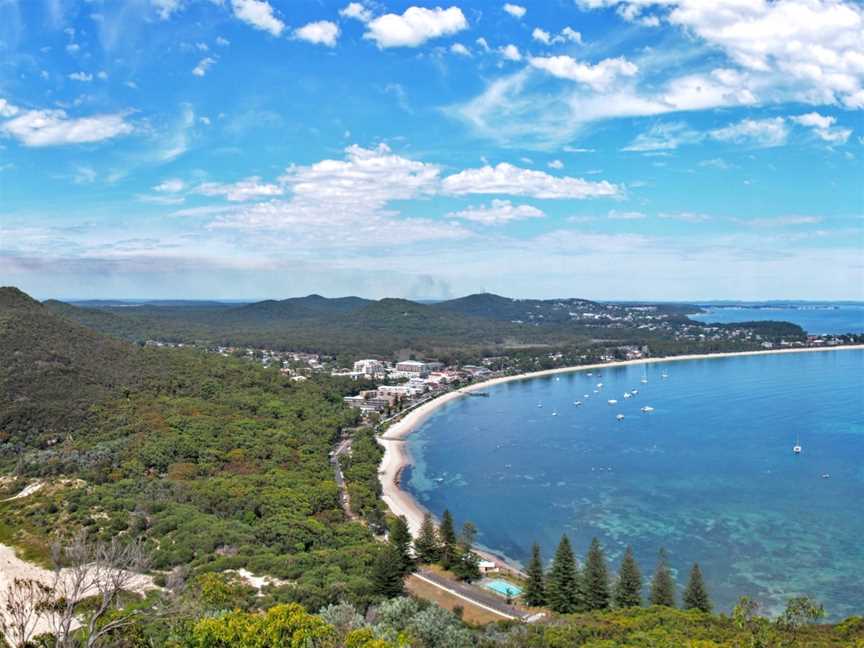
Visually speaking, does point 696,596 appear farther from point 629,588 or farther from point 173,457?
point 173,457

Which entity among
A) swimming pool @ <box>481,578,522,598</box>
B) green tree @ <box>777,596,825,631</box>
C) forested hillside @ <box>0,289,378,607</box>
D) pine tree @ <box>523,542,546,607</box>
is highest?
forested hillside @ <box>0,289,378,607</box>

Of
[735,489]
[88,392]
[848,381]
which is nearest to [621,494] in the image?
[735,489]

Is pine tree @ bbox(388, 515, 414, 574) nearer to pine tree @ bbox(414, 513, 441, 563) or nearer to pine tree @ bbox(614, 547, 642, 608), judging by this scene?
pine tree @ bbox(414, 513, 441, 563)

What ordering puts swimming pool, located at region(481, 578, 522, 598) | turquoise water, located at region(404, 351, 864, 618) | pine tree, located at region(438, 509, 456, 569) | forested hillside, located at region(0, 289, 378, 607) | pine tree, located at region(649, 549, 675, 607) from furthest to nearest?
turquoise water, located at region(404, 351, 864, 618) → pine tree, located at region(438, 509, 456, 569) → forested hillside, located at region(0, 289, 378, 607) → swimming pool, located at region(481, 578, 522, 598) → pine tree, located at region(649, 549, 675, 607)

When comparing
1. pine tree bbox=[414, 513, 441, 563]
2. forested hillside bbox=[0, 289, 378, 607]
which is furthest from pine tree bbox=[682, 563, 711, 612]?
forested hillside bbox=[0, 289, 378, 607]

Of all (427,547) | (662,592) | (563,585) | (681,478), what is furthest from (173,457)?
(681,478)

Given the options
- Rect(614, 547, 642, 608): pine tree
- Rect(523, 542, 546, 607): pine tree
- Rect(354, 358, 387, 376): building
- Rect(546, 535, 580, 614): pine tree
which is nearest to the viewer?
Rect(614, 547, 642, 608): pine tree
